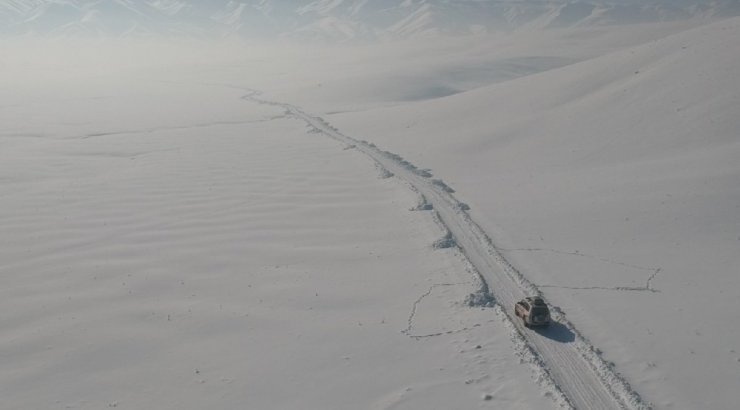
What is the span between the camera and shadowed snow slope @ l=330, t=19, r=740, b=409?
10297 mm

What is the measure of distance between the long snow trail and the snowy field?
0.05 meters

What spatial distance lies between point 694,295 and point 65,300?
13173 millimetres

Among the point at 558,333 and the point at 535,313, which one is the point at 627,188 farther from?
the point at 535,313

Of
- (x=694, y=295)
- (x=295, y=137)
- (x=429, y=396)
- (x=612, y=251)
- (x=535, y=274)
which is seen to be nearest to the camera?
(x=429, y=396)

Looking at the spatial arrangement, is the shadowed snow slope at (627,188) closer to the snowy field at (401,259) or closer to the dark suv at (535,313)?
the snowy field at (401,259)

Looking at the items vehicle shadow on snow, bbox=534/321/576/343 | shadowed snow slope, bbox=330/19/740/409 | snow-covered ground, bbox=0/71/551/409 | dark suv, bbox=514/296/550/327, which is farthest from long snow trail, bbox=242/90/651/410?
snow-covered ground, bbox=0/71/551/409

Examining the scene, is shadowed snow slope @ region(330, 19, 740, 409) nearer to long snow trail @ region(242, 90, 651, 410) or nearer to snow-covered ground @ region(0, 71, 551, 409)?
long snow trail @ region(242, 90, 651, 410)

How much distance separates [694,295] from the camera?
38.5ft

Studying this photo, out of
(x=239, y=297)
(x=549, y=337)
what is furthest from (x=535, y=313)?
(x=239, y=297)

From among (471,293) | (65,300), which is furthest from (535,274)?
(65,300)

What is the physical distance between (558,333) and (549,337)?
251 mm

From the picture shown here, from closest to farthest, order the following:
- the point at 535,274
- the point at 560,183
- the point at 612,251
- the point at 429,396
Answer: the point at 429,396 < the point at 535,274 < the point at 612,251 < the point at 560,183

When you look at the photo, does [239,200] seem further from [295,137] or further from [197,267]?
[295,137]

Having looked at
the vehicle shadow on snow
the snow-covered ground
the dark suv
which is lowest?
the vehicle shadow on snow
